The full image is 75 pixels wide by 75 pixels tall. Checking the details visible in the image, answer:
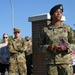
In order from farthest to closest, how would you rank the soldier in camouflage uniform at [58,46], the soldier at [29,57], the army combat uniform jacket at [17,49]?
the soldier at [29,57] < the army combat uniform jacket at [17,49] < the soldier in camouflage uniform at [58,46]

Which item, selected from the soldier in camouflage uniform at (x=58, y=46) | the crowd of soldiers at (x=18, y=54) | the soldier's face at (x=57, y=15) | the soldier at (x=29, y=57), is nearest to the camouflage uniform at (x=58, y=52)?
the soldier in camouflage uniform at (x=58, y=46)

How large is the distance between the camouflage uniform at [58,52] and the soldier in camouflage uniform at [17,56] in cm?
372

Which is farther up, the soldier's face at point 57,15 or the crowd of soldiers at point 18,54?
the soldier's face at point 57,15

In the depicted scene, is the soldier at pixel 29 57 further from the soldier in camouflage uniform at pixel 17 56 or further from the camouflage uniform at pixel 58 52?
the camouflage uniform at pixel 58 52

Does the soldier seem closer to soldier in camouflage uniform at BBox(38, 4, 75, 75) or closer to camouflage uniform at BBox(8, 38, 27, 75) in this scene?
camouflage uniform at BBox(8, 38, 27, 75)

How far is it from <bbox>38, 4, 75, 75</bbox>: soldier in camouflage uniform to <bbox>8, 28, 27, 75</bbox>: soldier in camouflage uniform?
3.72 metres

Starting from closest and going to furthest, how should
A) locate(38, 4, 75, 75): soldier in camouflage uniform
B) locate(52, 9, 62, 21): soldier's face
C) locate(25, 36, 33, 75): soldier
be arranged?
locate(38, 4, 75, 75): soldier in camouflage uniform → locate(52, 9, 62, 21): soldier's face → locate(25, 36, 33, 75): soldier

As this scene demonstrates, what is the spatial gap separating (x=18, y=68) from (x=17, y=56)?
1.15ft

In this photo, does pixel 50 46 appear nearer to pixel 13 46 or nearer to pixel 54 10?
pixel 54 10

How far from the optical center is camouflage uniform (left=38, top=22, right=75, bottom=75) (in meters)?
5.31

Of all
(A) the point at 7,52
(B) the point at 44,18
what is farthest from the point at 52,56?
(A) the point at 7,52

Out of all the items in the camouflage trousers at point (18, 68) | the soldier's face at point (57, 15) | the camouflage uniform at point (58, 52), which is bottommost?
the camouflage trousers at point (18, 68)

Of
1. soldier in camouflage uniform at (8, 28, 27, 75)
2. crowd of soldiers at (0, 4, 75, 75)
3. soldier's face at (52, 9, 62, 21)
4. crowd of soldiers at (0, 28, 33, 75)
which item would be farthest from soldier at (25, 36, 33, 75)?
soldier's face at (52, 9, 62, 21)

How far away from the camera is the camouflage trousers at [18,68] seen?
30.5 feet
